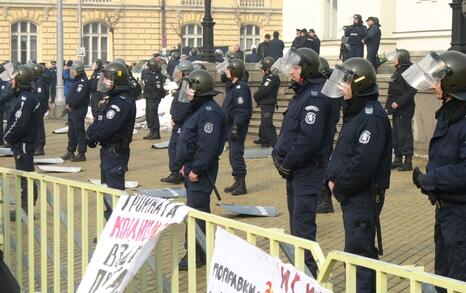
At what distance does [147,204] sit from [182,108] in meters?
8.20

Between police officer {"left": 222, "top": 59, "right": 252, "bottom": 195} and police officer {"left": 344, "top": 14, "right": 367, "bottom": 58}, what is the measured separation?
1062cm

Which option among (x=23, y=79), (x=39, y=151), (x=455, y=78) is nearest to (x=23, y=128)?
(x=23, y=79)

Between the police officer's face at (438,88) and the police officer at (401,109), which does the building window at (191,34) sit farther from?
the police officer's face at (438,88)

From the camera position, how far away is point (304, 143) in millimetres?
7816

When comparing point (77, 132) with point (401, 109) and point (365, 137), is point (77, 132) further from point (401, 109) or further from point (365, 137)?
point (365, 137)

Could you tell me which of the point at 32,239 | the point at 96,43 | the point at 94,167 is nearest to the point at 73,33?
the point at 96,43

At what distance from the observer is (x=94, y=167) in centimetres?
1708

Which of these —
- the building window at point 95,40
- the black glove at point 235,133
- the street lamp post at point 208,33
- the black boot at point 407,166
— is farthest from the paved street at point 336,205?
the building window at point 95,40

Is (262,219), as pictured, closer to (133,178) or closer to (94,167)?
(133,178)

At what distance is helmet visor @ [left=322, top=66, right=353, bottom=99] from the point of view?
6930 mm

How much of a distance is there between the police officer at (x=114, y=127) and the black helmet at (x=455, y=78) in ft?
15.5

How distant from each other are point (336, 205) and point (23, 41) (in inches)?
1847

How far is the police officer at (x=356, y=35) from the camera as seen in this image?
77.8ft

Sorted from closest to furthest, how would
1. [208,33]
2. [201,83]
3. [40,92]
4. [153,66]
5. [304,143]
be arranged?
1. [304,143]
2. [201,83]
3. [40,92]
4. [153,66]
5. [208,33]
